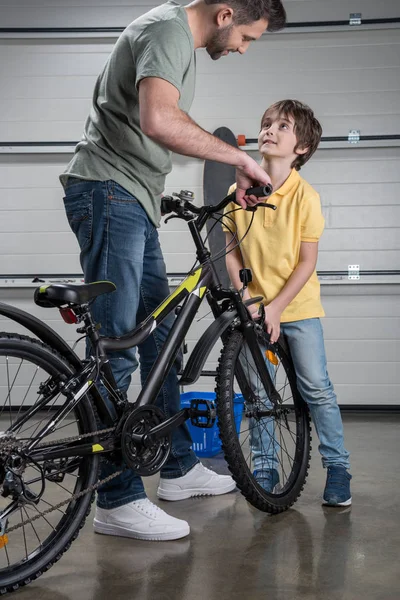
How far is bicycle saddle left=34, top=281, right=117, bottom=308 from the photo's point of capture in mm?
2002

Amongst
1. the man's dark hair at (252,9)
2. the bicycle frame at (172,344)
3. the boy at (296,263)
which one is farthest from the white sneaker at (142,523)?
the man's dark hair at (252,9)

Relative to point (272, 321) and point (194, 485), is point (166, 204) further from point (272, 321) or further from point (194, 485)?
point (194, 485)

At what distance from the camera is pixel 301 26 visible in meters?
4.98

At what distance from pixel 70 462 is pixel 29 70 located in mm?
3617

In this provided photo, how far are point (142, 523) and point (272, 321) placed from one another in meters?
0.80

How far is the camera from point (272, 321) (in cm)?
267

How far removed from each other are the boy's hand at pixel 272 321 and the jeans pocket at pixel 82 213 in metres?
0.69

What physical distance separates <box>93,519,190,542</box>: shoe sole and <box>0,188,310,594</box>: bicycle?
188 mm

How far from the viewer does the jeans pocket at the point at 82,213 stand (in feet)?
7.59

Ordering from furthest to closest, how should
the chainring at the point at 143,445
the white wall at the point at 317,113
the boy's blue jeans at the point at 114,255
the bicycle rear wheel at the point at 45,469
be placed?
the white wall at the point at 317,113 → the boy's blue jeans at the point at 114,255 → the chainring at the point at 143,445 → the bicycle rear wheel at the point at 45,469

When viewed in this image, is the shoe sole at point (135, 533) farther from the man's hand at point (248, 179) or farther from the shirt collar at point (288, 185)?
the shirt collar at point (288, 185)

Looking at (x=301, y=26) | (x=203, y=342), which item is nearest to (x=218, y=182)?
(x=301, y=26)

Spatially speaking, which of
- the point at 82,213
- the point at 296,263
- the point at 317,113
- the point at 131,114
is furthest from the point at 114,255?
the point at 317,113

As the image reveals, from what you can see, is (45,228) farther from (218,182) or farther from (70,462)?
(70,462)
